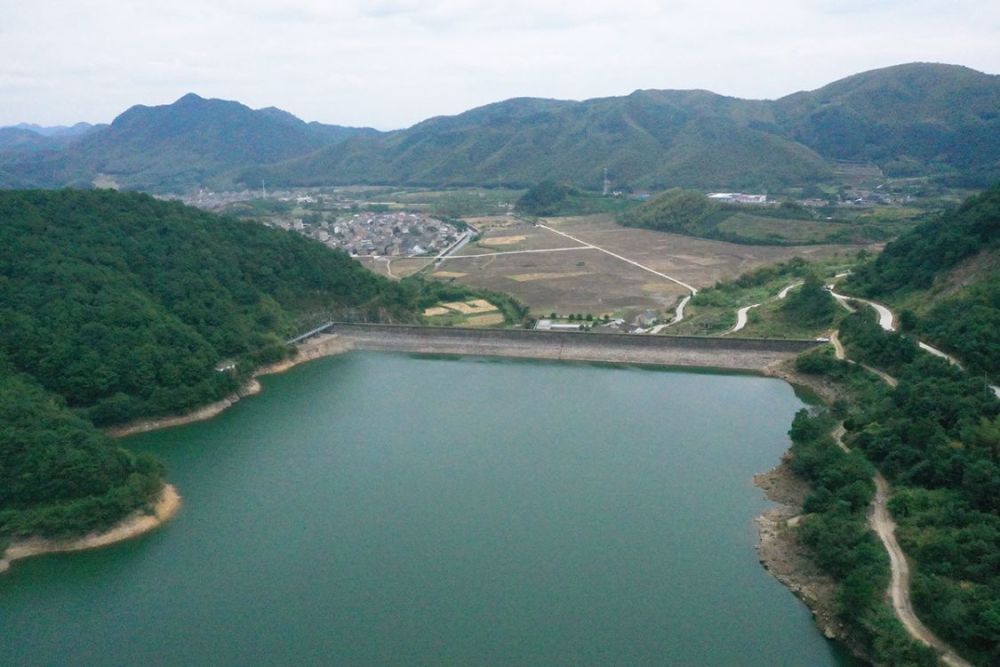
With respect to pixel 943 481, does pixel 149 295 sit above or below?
above

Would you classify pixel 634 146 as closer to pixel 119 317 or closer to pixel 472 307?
pixel 472 307

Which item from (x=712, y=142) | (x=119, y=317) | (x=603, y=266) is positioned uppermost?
(x=712, y=142)

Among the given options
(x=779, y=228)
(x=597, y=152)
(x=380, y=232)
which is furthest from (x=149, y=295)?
(x=597, y=152)

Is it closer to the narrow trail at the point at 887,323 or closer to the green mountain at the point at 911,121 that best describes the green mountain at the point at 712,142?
the green mountain at the point at 911,121

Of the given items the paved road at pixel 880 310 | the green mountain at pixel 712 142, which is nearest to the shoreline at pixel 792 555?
the paved road at pixel 880 310

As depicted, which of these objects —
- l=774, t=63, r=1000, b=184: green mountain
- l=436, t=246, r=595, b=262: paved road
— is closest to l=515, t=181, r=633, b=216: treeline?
l=436, t=246, r=595, b=262: paved road

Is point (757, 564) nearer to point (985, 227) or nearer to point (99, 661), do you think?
point (99, 661)
